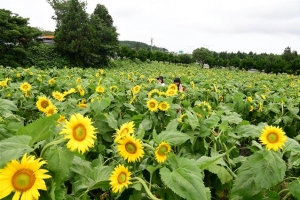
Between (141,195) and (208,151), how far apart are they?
92 centimetres

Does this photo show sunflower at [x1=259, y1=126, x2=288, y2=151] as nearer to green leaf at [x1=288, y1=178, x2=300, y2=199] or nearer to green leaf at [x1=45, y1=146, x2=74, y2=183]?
green leaf at [x1=288, y1=178, x2=300, y2=199]

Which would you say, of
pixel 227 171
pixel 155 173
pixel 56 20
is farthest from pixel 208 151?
pixel 56 20

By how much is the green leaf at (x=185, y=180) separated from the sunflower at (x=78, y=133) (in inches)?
13.7

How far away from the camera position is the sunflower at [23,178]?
856mm

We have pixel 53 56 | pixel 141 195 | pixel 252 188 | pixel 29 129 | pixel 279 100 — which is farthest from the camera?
pixel 53 56

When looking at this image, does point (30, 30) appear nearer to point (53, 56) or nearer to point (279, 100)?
point (53, 56)

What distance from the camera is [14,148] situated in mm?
925

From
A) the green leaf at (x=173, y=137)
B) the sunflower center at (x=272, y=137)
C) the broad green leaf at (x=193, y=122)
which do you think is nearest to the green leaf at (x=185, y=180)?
the green leaf at (x=173, y=137)

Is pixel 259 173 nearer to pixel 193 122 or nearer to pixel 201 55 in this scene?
pixel 193 122

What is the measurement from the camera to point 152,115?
101 inches

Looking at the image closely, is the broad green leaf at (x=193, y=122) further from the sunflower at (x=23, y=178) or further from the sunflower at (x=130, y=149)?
the sunflower at (x=23, y=178)

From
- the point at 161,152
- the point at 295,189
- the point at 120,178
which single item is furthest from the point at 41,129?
the point at 295,189

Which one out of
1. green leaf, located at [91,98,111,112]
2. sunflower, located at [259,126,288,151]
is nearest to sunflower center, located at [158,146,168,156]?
sunflower, located at [259,126,288,151]

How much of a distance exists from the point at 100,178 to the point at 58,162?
358mm
